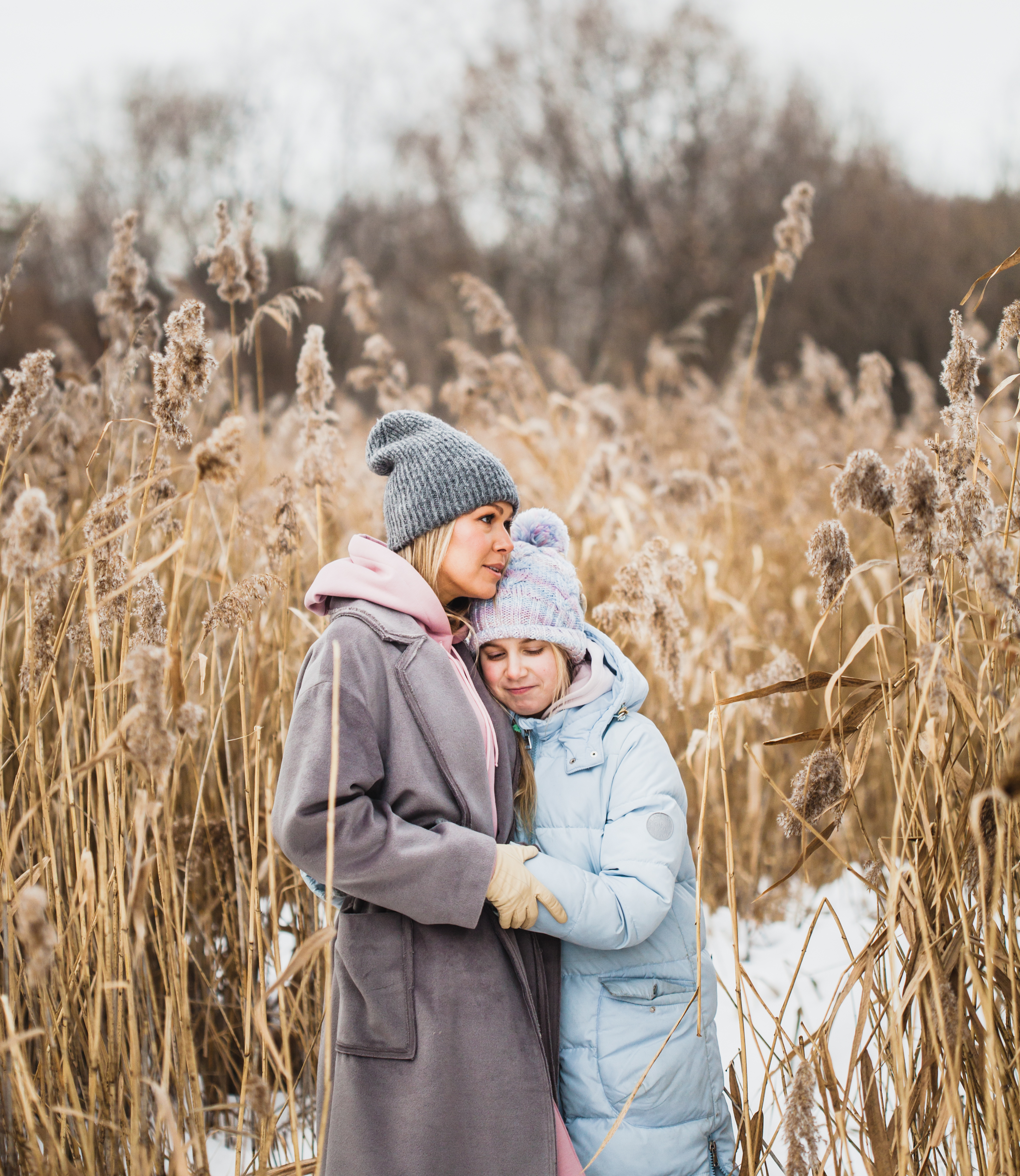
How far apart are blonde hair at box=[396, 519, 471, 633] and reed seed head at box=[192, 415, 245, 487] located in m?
0.45

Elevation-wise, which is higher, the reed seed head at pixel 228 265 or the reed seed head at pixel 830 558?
the reed seed head at pixel 228 265

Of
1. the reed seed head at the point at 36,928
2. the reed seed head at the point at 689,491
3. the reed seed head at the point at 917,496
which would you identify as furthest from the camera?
the reed seed head at the point at 689,491

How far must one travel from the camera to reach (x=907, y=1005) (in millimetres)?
1054

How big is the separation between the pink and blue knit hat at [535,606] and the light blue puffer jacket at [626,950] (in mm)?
142

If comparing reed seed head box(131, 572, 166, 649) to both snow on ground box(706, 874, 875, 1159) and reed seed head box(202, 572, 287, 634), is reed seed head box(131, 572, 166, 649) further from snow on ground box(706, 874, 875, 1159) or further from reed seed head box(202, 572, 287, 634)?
snow on ground box(706, 874, 875, 1159)

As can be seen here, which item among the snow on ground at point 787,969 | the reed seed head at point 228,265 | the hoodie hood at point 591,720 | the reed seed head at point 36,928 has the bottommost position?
the snow on ground at point 787,969

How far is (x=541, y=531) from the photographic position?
162 centimetres

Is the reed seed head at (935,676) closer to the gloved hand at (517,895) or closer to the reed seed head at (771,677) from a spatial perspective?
the reed seed head at (771,677)

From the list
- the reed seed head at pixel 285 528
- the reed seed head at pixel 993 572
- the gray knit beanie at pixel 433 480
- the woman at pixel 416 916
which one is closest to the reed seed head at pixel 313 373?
the reed seed head at pixel 285 528

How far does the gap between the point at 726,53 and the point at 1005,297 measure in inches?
372

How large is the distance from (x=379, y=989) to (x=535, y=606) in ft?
2.03

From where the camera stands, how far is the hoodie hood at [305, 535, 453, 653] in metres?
1.32

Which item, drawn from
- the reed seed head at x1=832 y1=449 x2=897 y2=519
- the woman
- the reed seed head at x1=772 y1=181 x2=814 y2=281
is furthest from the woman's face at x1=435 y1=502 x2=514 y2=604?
the reed seed head at x1=772 y1=181 x2=814 y2=281

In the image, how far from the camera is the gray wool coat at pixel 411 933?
3.75ft
